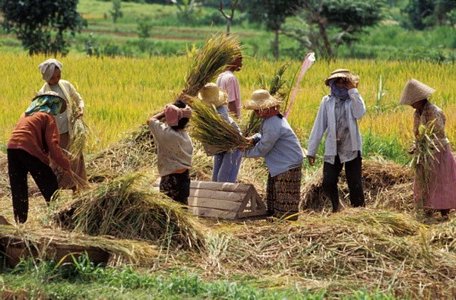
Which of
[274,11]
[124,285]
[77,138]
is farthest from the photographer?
[274,11]

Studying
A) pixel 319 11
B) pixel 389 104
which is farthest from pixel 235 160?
pixel 319 11

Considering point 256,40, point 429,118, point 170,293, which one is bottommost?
point 256,40

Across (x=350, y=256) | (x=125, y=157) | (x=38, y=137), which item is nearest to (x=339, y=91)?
(x=350, y=256)

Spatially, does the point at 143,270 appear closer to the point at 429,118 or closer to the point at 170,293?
the point at 170,293

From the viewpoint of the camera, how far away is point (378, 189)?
9.35m

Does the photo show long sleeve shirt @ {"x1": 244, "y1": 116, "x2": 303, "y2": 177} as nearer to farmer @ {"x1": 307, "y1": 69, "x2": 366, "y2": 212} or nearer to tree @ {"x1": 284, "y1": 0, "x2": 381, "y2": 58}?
farmer @ {"x1": 307, "y1": 69, "x2": 366, "y2": 212}

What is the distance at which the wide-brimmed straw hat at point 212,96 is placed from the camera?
857cm

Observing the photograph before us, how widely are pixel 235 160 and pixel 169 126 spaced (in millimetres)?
1153

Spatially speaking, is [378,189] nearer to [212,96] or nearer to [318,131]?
[318,131]

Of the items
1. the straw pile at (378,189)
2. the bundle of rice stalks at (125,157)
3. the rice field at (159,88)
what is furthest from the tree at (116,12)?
the straw pile at (378,189)

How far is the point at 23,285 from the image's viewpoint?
6.26 meters

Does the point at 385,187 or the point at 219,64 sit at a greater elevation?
the point at 219,64

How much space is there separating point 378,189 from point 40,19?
1754 centimetres

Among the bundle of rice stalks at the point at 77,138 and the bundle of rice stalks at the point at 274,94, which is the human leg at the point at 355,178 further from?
the bundle of rice stalks at the point at 77,138
